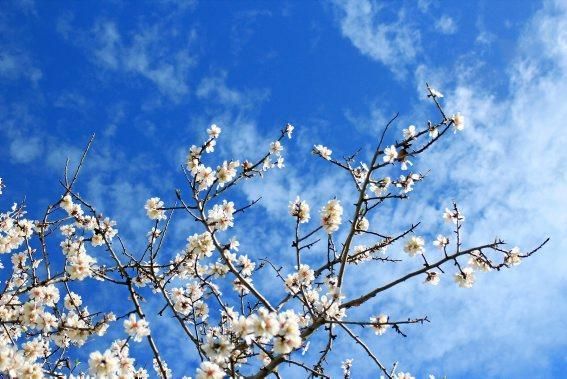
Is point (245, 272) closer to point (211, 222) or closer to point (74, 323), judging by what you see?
point (211, 222)

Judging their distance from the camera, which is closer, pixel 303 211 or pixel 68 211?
pixel 303 211

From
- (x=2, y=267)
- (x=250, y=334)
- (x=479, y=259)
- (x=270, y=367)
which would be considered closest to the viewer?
(x=250, y=334)

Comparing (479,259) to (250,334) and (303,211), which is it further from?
(250,334)

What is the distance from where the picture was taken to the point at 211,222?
5816 millimetres

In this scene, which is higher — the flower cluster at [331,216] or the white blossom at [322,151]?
the white blossom at [322,151]

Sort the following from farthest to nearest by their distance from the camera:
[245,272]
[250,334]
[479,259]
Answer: [245,272]
[479,259]
[250,334]

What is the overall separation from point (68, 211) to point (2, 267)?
1547 millimetres

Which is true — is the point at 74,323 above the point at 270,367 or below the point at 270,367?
above

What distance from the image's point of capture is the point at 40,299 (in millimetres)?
6172

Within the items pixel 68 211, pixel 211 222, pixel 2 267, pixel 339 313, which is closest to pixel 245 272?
pixel 211 222

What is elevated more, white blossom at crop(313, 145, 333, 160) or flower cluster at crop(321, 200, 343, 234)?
white blossom at crop(313, 145, 333, 160)

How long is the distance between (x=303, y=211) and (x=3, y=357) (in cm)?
351

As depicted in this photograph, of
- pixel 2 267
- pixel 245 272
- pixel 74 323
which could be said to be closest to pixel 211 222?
pixel 245 272

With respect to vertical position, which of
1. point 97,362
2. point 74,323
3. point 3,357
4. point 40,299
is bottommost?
point 97,362
